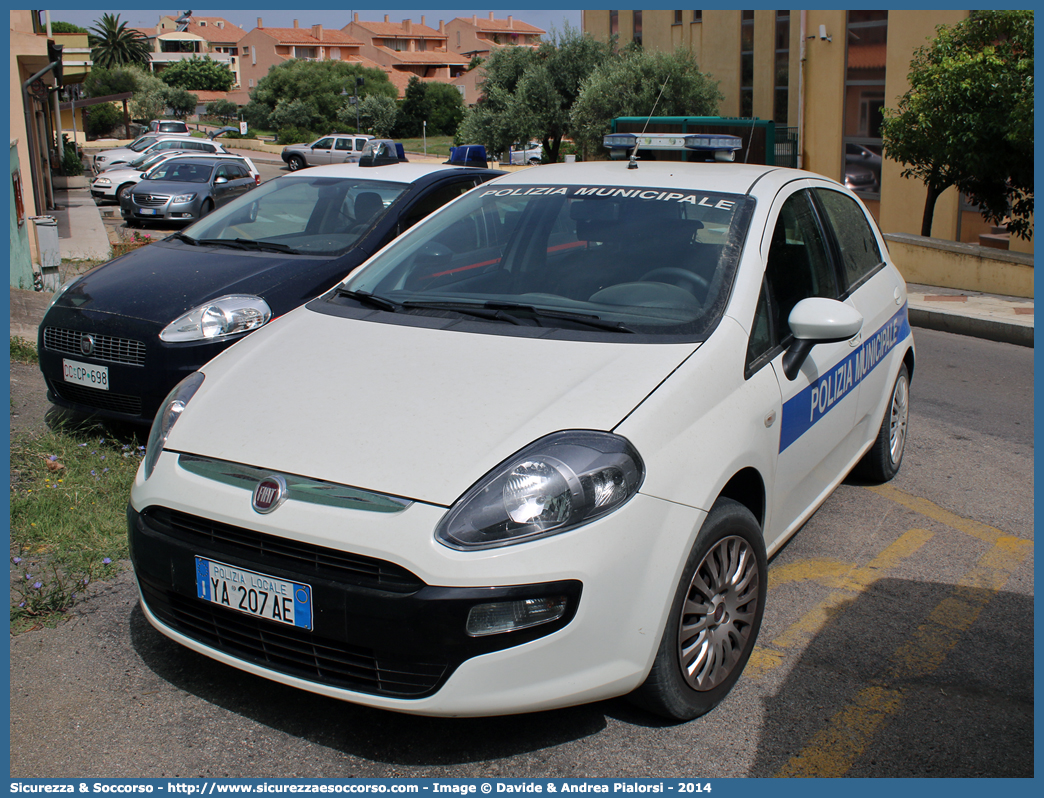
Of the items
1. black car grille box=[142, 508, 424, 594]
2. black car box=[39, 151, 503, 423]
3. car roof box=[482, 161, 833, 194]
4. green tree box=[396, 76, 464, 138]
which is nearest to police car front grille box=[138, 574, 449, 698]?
black car grille box=[142, 508, 424, 594]

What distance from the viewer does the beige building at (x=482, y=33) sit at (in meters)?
122

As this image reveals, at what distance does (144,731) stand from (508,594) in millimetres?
1275

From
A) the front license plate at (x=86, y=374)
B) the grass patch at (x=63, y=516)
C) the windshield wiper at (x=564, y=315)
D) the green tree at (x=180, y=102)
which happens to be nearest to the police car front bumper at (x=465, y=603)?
the windshield wiper at (x=564, y=315)

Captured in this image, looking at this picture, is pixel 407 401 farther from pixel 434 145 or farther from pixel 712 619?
pixel 434 145

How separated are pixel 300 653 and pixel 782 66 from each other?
24098 mm

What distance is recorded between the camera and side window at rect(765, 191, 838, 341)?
3379 mm

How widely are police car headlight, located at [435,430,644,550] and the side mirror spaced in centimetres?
99

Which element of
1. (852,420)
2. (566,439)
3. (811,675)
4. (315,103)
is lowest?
(811,675)

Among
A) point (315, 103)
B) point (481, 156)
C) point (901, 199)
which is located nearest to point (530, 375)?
point (481, 156)

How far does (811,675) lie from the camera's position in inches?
123

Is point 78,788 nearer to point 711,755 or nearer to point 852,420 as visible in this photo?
point 711,755

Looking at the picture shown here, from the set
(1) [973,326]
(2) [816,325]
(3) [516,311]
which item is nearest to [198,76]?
(1) [973,326]

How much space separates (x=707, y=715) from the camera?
2.88 meters

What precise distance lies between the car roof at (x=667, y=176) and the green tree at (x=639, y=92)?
72.0ft
